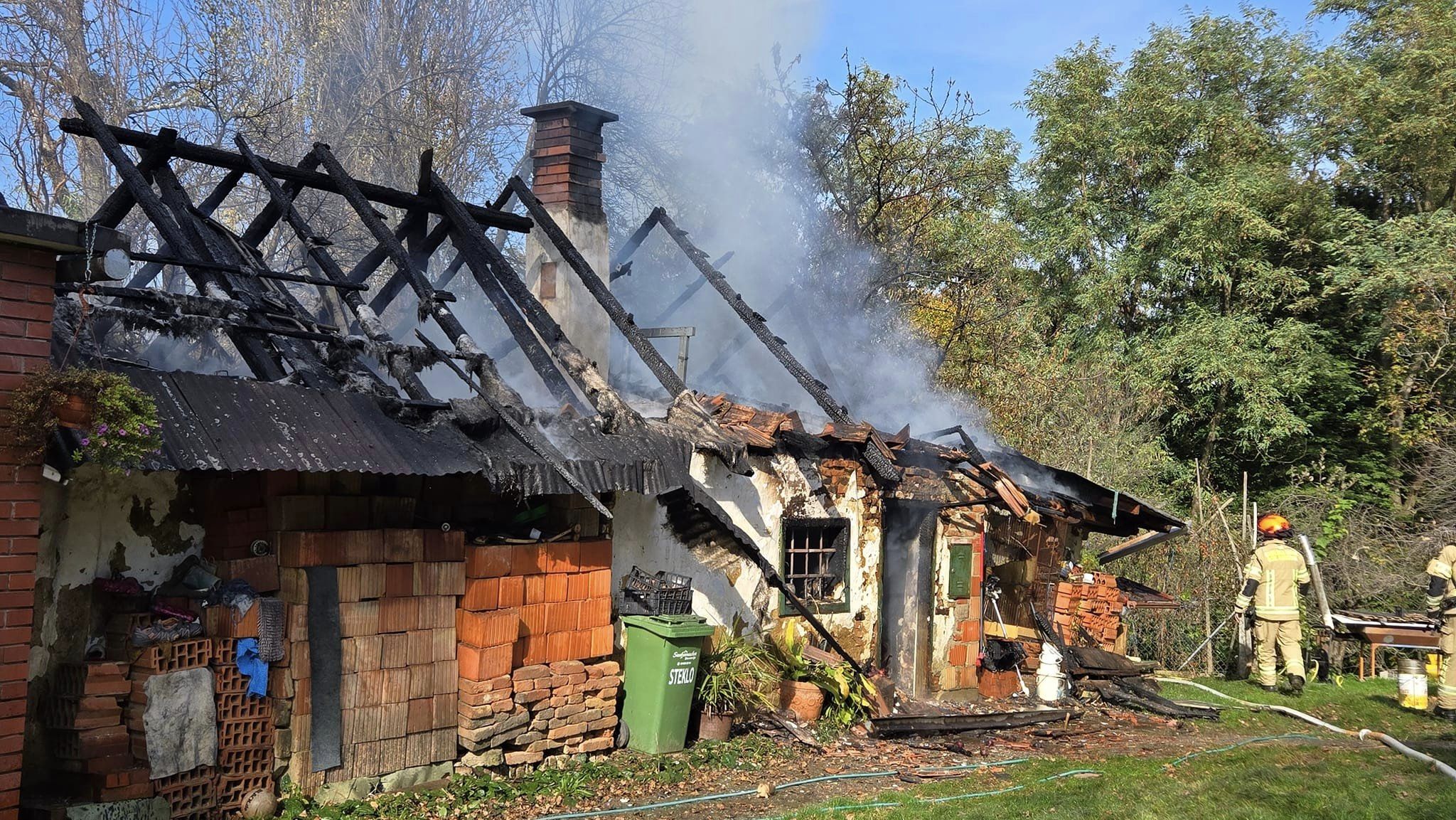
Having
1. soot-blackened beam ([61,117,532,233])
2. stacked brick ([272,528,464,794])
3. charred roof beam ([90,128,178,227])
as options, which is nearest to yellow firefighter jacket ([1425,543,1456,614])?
stacked brick ([272,528,464,794])

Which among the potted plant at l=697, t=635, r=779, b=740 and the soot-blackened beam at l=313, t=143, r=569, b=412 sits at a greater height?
the soot-blackened beam at l=313, t=143, r=569, b=412

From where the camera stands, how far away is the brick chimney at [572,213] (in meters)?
13.2

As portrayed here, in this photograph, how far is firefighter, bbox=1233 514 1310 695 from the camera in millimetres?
13188

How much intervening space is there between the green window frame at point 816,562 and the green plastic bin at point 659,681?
207 cm

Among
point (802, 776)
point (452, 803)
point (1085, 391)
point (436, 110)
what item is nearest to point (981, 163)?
point (1085, 391)

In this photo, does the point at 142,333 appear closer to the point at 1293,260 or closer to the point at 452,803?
the point at 452,803

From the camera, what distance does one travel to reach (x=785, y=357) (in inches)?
536

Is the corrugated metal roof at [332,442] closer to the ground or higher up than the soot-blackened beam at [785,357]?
closer to the ground

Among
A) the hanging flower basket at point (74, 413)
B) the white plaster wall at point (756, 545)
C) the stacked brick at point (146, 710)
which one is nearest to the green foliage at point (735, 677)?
the white plaster wall at point (756, 545)

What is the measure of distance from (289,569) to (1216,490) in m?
23.3

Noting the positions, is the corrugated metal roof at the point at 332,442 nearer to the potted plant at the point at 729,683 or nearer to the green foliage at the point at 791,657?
the potted plant at the point at 729,683

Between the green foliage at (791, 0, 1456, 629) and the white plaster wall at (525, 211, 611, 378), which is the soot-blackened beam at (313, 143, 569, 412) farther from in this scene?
the green foliage at (791, 0, 1456, 629)

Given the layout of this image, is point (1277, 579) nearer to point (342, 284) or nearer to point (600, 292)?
point (600, 292)

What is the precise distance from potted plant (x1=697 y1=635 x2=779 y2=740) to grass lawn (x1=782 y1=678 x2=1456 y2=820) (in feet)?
6.37
